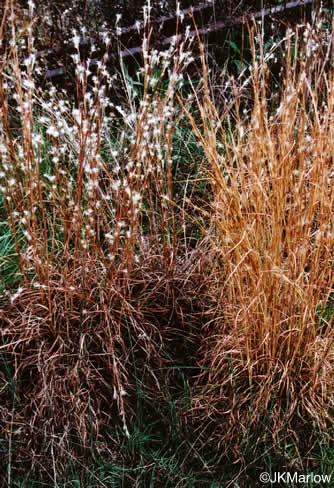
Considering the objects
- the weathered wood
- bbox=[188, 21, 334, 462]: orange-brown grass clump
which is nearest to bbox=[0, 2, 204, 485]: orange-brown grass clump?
bbox=[188, 21, 334, 462]: orange-brown grass clump

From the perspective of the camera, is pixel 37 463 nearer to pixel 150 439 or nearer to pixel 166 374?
pixel 150 439

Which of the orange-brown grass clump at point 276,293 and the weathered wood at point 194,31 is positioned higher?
the weathered wood at point 194,31

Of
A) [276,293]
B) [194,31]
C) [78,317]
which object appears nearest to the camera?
[276,293]

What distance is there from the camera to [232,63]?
452 centimetres

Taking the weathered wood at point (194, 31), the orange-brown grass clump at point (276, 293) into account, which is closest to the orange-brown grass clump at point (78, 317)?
the orange-brown grass clump at point (276, 293)

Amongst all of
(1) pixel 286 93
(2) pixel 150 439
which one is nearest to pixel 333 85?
(1) pixel 286 93

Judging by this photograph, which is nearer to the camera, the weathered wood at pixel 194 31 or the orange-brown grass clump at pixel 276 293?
the orange-brown grass clump at pixel 276 293

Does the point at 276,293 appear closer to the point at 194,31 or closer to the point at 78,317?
the point at 78,317

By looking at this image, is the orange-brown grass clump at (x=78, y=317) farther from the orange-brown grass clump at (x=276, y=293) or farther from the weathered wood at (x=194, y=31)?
the weathered wood at (x=194, y=31)

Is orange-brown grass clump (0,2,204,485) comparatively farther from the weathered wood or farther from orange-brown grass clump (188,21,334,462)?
the weathered wood

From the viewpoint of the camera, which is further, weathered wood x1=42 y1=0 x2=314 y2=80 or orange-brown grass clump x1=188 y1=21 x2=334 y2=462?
weathered wood x1=42 y1=0 x2=314 y2=80

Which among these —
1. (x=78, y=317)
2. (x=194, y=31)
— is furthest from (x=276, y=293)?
(x=194, y=31)

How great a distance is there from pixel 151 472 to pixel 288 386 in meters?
0.63

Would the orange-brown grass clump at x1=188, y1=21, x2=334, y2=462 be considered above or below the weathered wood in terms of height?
below
